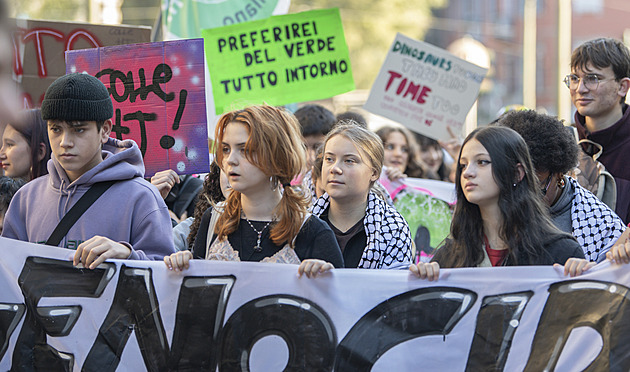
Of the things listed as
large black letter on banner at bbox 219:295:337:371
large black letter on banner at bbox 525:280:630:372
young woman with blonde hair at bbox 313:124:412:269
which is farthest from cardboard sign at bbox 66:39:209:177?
large black letter on banner at bbox 525:280:630:372

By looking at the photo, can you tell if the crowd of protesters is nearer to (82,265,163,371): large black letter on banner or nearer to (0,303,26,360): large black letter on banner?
(82,265,163,371): large black letter on banner

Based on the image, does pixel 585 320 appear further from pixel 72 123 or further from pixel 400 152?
pixel 400 152

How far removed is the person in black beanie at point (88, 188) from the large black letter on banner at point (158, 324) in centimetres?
15

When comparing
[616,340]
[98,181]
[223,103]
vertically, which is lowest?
[616,340]

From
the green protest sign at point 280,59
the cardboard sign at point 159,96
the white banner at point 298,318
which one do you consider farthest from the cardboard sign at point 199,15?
the white banner at point 298,318

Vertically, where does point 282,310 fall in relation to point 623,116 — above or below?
below

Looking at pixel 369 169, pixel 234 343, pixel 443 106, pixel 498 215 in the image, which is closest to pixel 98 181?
pixel 234 343

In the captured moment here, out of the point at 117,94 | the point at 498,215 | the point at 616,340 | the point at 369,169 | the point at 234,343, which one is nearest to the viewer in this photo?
the point at 616,340

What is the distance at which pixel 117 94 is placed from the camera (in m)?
4.30

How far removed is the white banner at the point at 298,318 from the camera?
2871 millimetres

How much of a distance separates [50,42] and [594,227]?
3737 millimetres

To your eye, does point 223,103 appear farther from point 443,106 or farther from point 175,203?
point 443,106

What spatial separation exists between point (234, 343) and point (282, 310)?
8.6 inches

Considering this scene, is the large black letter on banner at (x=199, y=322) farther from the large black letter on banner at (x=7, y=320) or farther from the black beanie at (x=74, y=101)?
the black beanie at (x=74, y=101)
